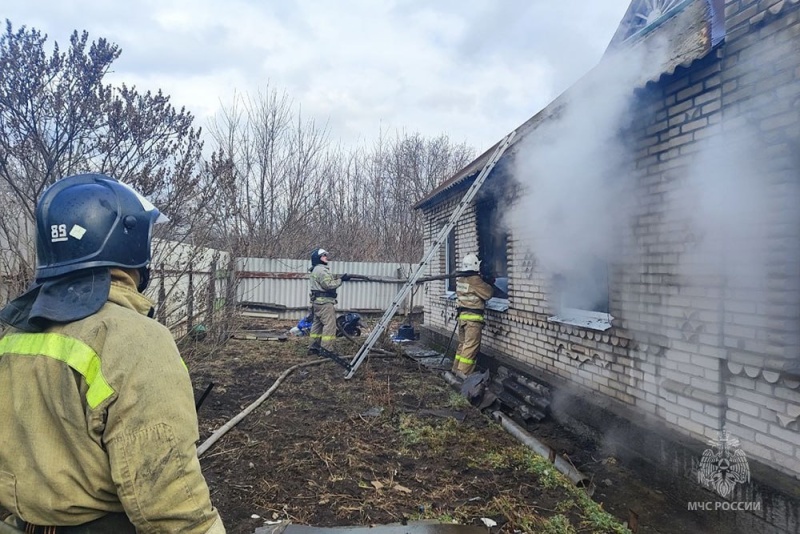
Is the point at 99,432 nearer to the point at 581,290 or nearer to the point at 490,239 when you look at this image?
the point at 581,290

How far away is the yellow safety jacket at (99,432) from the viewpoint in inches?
50.4

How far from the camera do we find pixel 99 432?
1.32 meters

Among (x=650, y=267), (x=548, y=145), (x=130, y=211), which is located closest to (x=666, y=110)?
(x=650, y=267)

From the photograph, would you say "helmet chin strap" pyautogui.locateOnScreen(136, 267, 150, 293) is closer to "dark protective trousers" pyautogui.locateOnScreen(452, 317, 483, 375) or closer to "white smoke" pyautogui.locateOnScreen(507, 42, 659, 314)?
"white smoke" pyautogui.locateOnScreen(507, 42, 659, 314)

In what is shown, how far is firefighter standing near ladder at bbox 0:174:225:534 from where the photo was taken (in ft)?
4.21

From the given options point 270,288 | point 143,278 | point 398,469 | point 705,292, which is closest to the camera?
point 143,278

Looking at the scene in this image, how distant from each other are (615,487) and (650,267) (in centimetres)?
195

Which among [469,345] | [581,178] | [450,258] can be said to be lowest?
[469,345]

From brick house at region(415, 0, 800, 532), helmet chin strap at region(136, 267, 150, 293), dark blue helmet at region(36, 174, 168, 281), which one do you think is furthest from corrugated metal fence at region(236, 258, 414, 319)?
dark blue helmet at region(36, 174, 168, 281)

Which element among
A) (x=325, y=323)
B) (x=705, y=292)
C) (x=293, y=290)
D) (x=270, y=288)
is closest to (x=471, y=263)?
(x=325, y=323)

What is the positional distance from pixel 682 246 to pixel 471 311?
3.91 metres

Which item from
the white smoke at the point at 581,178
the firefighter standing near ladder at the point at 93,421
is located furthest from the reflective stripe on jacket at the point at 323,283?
the firefighter standing near ladder at the point at 93,421

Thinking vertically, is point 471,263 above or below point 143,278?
above

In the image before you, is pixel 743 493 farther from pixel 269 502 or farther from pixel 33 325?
pixel 33 325
